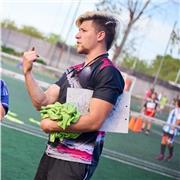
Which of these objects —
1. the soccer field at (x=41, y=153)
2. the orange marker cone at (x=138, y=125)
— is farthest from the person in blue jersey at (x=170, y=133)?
the orange marker cone at (x=138, y=125)

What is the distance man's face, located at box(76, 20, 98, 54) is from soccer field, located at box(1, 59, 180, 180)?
3451mm

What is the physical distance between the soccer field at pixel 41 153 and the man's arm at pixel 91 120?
137 inches

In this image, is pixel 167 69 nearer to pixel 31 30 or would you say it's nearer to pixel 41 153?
pixel 31 30

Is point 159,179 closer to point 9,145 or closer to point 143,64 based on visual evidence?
point 9,145

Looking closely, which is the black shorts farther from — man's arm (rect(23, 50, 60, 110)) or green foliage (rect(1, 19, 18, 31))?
green foliage (rect(1, 19, 18, 31))

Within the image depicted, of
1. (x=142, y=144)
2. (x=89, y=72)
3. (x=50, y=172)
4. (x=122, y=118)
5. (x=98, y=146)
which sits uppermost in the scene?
(x=89, y=72)

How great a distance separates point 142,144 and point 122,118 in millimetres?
10548

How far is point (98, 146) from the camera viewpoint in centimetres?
300

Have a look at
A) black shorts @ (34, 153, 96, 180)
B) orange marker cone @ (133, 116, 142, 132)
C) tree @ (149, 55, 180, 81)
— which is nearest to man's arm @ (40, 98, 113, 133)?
black shorts @ (34, 153, 96, 180)

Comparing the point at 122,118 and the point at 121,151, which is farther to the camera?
the point at 121,151

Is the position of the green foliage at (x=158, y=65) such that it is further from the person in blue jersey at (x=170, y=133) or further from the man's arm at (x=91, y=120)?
the man's arm at (x=91, y=120)

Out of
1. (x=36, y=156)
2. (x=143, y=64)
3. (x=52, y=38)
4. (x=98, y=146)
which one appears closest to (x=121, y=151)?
(x=36, y=156)

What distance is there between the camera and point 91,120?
2676 mm

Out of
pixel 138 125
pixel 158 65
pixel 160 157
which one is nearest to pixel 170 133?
pixel 160 157
